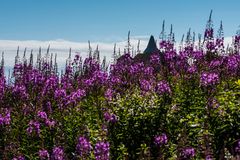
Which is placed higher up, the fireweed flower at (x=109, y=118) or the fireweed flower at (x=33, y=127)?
the fireweed flower at (x=109, y=118)

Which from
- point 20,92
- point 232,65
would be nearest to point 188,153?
point 232,65

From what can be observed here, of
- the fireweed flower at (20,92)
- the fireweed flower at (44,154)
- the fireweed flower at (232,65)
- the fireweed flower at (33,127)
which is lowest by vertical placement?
the fireweed flower at (44,154)

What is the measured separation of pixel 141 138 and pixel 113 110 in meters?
1.01

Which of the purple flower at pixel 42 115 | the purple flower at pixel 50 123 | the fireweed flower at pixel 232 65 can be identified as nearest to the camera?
the purple flower at pixel 50 123

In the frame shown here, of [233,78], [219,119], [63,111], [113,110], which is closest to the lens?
[219,119]

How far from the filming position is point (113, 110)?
394 inches

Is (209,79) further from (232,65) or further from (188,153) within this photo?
(188,153)

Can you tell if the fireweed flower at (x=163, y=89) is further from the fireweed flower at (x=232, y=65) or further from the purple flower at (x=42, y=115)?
the fireweed flower at (x=232, y=65)

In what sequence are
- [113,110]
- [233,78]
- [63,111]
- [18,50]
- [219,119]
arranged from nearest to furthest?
1. [219,119]
2. [113,110]
3. [63,111]
4. [233,78]
5. [18,50]

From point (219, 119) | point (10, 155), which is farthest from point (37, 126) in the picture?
point (219, 119)

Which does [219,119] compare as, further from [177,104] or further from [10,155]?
[10,155]

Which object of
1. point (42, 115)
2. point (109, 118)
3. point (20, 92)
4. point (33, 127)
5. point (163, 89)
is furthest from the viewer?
point (20, 92)

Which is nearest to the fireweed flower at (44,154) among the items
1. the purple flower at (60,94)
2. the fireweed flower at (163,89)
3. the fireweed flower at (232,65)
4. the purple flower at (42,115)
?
the purple flower at (42,115)

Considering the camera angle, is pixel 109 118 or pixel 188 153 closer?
pixel 188 153
